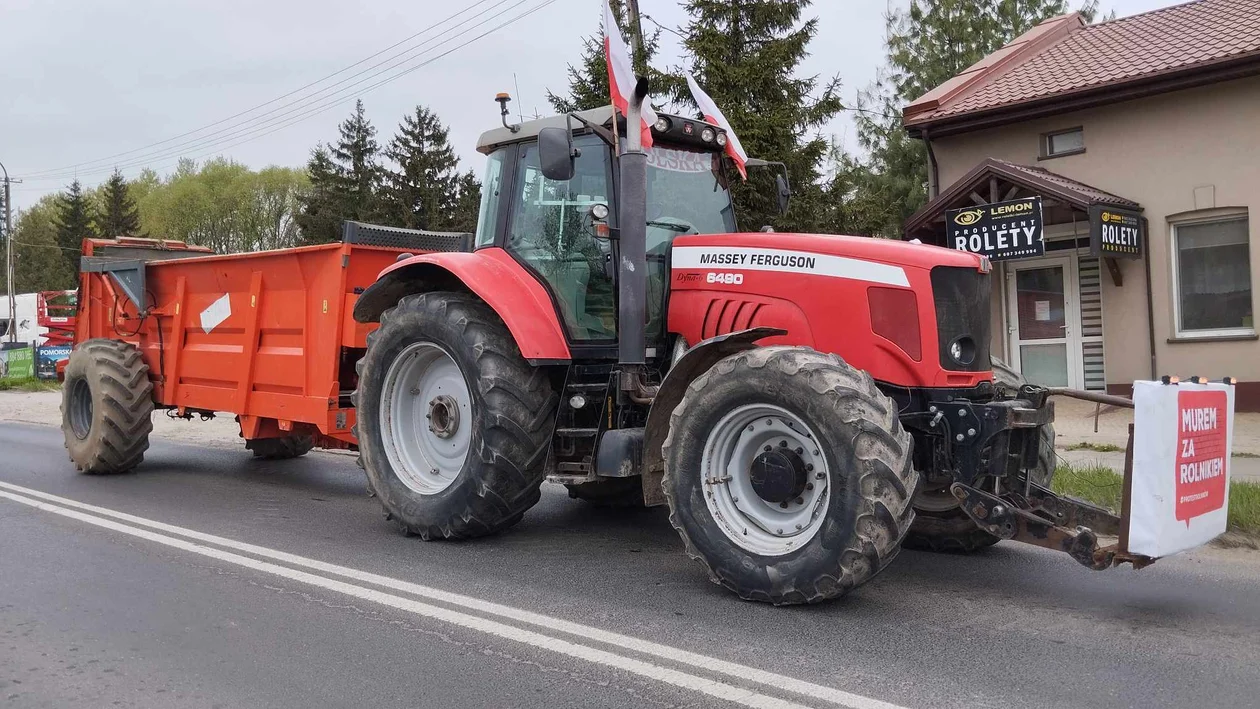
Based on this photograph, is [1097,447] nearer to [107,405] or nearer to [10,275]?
[107,405]

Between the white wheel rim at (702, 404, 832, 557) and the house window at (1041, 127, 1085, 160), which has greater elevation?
the house window at (1041, 127, 1085, 160)

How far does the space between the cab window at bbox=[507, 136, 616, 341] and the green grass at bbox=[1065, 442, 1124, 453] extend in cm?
665

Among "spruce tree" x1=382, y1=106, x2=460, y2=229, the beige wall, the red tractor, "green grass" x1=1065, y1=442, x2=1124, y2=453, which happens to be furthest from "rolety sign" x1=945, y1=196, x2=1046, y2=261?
"spruce tree" x1=382, y1=106, x2=460, y2=229

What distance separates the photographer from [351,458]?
1137 cm

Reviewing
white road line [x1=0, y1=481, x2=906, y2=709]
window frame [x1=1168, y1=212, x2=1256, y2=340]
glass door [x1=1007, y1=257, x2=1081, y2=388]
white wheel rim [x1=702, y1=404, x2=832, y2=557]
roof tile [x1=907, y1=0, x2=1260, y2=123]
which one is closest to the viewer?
white road line [x1=0, y1=481, x2=906, y2=709]

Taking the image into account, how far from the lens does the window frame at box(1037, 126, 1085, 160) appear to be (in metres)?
15.1

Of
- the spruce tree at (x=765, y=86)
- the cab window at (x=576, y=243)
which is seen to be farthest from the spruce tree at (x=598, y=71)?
the cab window at (x=576, y=243)

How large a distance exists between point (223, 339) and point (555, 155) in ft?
15.4

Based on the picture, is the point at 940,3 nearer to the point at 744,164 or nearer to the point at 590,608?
the point at 744,164

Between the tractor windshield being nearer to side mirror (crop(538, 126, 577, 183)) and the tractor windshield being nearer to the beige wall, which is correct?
side mirror (crop(538, 126, 577, 183))

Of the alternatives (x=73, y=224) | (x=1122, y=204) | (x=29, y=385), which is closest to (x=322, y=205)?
(x=29, y=385)

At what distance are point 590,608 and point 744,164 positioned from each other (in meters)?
3.24

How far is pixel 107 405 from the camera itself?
30.3ft

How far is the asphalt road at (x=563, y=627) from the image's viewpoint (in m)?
3.82
